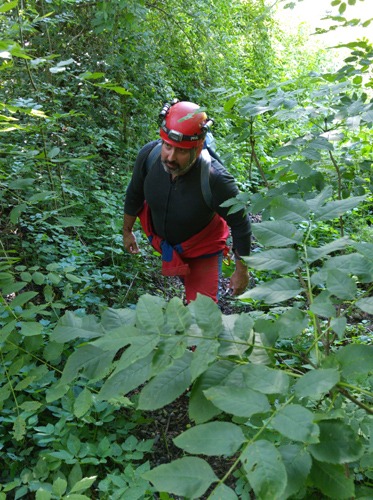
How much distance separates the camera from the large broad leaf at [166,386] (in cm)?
102

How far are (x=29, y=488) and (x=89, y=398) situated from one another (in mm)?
1048

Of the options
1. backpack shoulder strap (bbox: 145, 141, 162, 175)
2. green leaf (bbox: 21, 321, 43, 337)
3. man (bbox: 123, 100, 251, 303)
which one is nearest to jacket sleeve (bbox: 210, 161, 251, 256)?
man (bbox: 123, 100, 251, 303)

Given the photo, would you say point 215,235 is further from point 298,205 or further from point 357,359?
point 357,359

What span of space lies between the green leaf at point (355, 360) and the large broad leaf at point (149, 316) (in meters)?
0.38

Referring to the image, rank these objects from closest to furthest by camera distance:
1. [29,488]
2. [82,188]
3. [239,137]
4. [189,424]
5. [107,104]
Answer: [29,488] < [239,137] < [189,424] < [82,188] < [107,104]

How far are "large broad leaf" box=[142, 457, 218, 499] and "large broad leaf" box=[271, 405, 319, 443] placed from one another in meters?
0.14

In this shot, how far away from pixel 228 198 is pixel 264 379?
2.62 meters

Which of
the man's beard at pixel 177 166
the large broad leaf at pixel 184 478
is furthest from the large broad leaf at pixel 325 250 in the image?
the man's beard at pixel 177 166

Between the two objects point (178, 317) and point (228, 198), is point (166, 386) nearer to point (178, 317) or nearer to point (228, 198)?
point (178, 317)

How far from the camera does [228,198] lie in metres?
3.53

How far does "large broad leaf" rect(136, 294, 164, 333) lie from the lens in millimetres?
1097

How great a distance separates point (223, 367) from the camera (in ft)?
3.62

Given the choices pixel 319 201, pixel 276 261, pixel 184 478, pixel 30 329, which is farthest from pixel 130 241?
pixel 184 478

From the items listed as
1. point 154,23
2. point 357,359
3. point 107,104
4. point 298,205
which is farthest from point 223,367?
point 154,23
